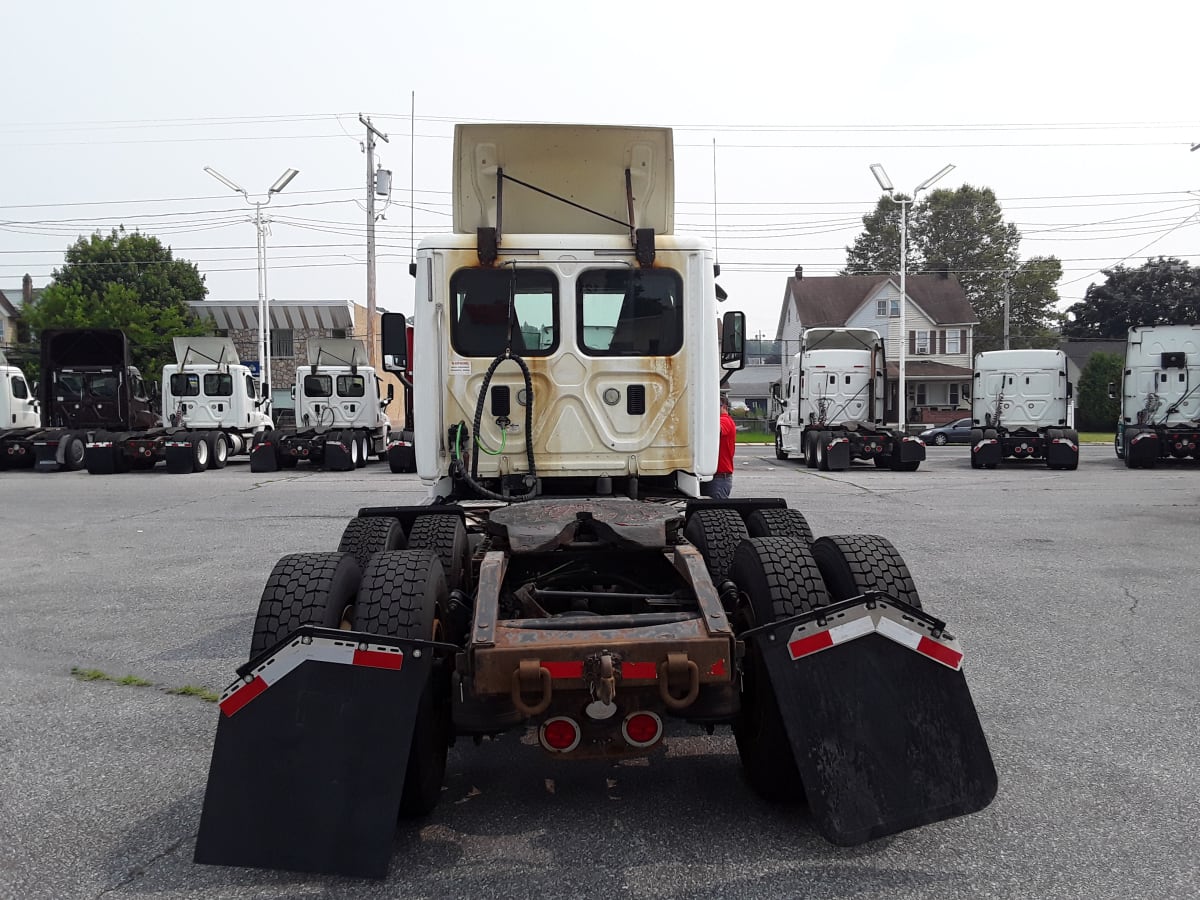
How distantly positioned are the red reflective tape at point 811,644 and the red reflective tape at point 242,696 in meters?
1.88

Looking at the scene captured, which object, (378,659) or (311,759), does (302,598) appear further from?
(311,759)

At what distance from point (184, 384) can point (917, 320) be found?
4744 centimetres

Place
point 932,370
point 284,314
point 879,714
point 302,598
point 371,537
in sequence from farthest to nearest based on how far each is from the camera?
1. point 932,370
2. point 284,314
3. point 371,537
4. point 302,598
5. point 879,714

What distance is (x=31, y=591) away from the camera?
9227 millimetres

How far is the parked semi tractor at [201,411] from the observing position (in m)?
25.3

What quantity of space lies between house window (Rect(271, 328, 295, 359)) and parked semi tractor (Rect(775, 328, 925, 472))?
37116mm

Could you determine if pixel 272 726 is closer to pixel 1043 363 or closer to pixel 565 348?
pixel 565 348

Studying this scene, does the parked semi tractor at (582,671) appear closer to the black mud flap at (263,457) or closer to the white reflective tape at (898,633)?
the white reflective tape at (898,633)

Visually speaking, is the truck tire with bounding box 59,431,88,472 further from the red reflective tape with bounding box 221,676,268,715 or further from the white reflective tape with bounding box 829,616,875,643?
the white reflective tape with bounding box 829,616,875,643

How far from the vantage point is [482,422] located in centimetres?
646

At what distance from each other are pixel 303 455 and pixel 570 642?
2304 cm

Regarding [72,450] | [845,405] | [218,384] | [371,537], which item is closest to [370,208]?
[218,384]

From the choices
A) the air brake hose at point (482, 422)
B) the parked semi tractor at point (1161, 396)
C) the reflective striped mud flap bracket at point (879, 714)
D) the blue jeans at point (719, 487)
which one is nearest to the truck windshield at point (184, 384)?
the blue jeans at point (719, 487)

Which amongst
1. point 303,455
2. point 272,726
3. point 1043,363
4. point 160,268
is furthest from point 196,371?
point 160,268
